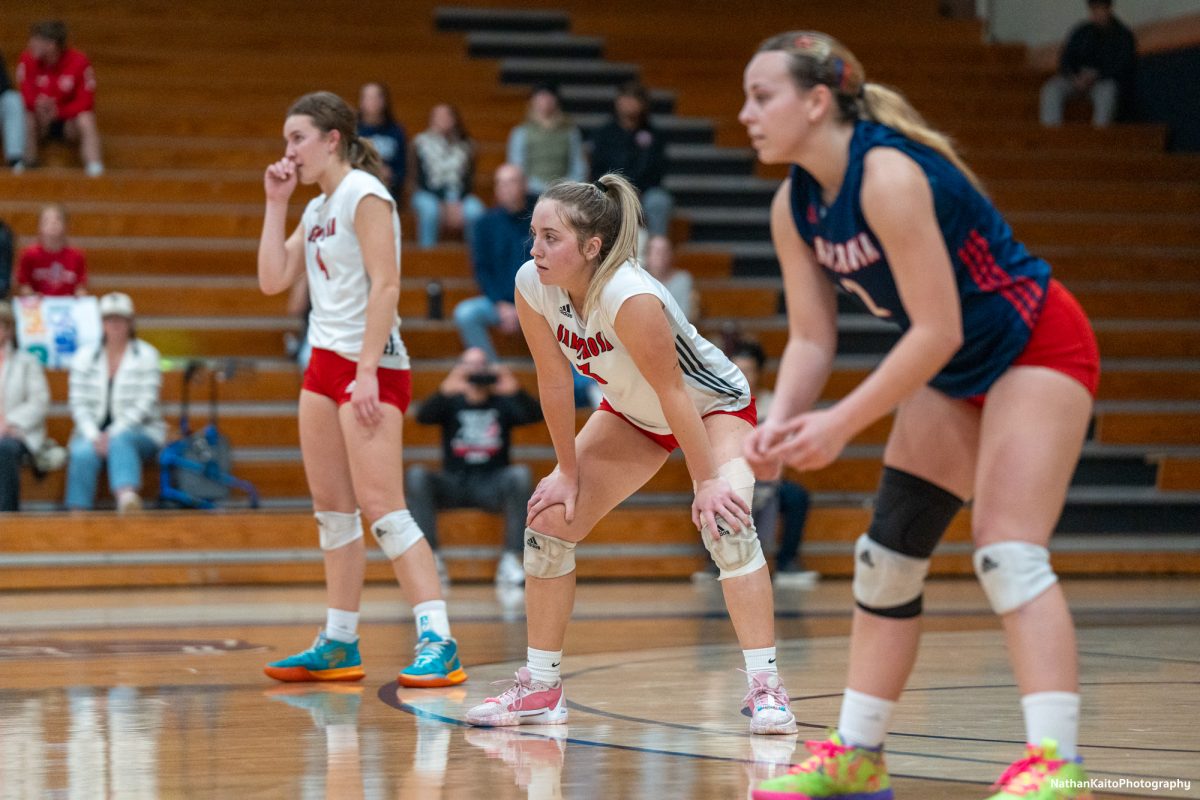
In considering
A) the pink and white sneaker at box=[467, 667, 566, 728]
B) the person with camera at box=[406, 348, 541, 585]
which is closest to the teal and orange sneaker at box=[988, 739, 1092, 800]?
the pink and white sneaker at box=[467, 667, 566, 728]

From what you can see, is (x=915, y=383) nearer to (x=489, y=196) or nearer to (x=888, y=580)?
(x=888, y=580)

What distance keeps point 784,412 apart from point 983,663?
8.89 feet

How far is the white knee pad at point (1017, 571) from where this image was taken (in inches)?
114

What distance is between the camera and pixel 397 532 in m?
4.86

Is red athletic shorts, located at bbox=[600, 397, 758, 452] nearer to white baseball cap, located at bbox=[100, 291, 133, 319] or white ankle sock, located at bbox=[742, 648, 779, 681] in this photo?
white ankle sock, located at bbox=[742, 648, 779, 681]

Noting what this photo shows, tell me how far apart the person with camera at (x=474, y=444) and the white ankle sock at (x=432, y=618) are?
3.66m

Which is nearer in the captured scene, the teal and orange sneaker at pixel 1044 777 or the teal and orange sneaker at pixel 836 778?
the teal and orange sneaker at pixel 1044 777

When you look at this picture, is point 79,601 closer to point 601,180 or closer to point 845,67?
point 601,180

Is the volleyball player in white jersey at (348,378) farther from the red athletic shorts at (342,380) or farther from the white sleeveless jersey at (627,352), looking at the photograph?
the white sleeveless jersey at (627,352)

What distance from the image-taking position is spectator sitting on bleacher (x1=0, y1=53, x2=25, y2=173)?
10953 mm

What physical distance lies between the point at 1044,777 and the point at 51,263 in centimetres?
818

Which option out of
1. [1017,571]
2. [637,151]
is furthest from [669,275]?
[1017,571]

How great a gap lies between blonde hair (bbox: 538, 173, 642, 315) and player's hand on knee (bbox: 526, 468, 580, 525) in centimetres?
44

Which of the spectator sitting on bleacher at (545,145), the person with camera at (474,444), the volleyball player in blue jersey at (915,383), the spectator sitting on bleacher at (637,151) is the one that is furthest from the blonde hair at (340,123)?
the spectator sitting on bleacher at (545,145)
